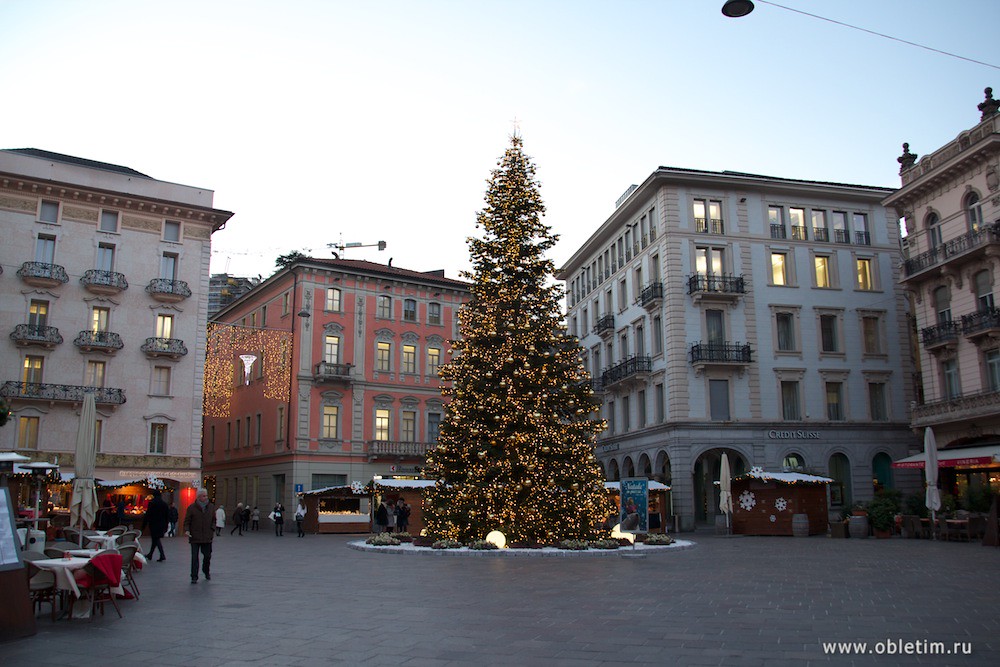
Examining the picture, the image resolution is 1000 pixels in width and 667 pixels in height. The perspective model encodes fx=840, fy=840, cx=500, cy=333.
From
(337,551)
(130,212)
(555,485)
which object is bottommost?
(337,551)

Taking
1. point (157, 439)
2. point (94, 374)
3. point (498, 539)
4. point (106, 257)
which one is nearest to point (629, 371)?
point (157, 439)

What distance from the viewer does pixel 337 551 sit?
26.4 meters

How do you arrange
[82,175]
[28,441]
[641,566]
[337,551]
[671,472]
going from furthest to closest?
1. [671,472]
2. [82,175]
3. [28,441]
4. [337,551]
5. [641,566]

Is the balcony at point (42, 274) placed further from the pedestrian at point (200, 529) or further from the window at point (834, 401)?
the window at point (834, 401)

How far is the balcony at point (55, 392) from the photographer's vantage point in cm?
3597

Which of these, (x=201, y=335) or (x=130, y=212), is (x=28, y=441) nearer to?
(x=201, y=335)

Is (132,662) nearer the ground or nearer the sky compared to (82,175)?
nearer the ground

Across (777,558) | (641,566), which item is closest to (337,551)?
(641,566)

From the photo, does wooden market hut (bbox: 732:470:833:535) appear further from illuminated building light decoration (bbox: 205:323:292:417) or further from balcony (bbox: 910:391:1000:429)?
illuminated building light decoration (bbox: 205:323:292:417)

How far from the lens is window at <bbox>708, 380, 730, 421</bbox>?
4203 centimetres

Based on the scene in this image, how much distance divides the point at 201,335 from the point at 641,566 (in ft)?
96.1

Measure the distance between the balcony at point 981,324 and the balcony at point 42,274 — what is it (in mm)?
38484

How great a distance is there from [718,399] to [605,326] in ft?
34.5

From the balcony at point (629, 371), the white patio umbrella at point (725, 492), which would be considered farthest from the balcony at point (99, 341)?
the white patio umbrella at point (725, 492)
